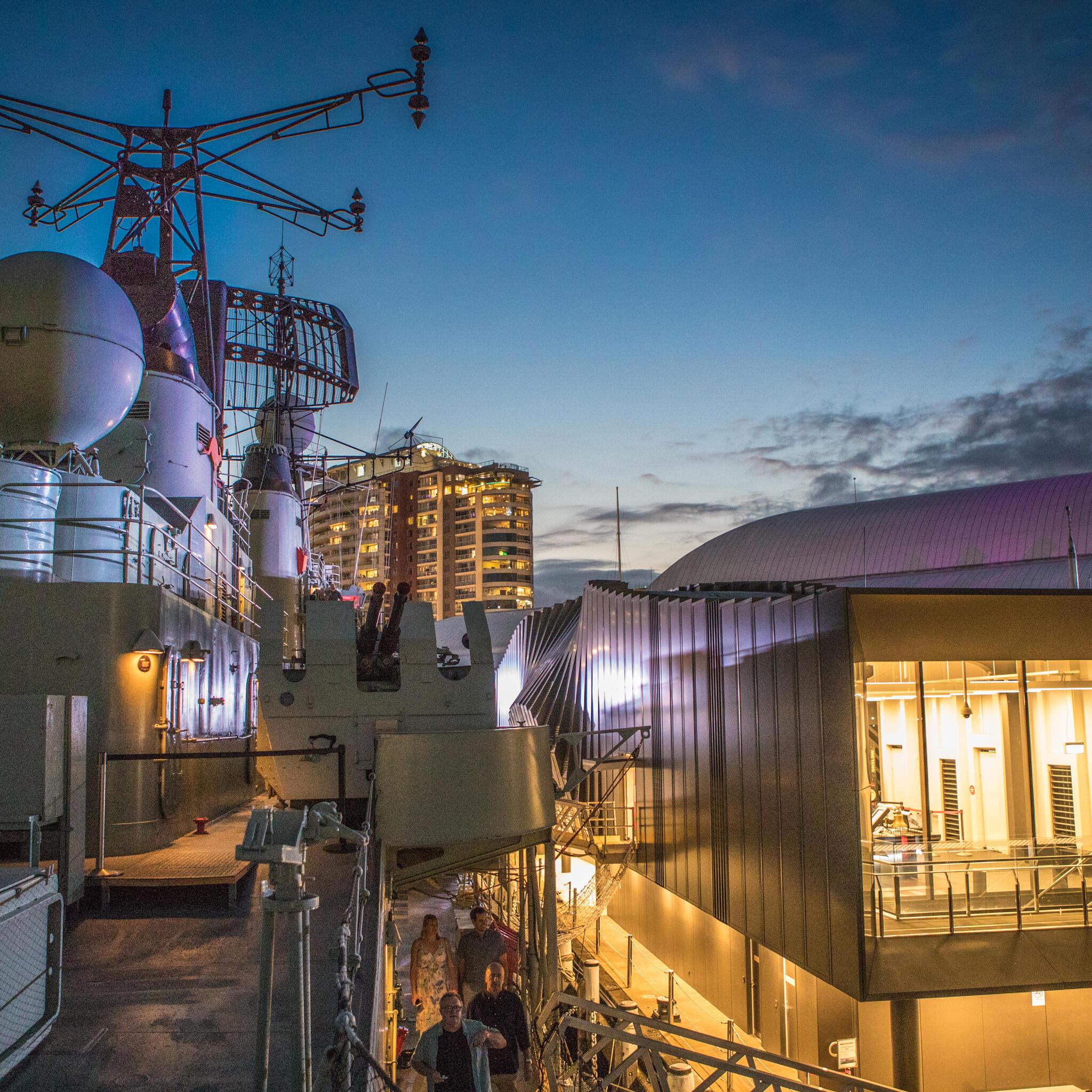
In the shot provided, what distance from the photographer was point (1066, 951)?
1282 centimetres

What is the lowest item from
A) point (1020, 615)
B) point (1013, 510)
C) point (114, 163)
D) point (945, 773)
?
point (945, 773)

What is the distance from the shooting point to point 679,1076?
12539 mm

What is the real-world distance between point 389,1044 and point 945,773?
9925 mm

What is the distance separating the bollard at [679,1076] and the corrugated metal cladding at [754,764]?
6.96ft

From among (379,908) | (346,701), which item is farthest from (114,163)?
(379,908)

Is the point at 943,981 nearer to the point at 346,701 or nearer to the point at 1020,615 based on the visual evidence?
the point at 1020,615

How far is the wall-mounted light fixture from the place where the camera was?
10.3 meters

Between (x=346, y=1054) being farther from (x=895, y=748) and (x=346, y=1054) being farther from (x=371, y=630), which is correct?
(x=895, y=748)

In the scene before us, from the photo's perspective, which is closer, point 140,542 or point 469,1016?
point 469,1016

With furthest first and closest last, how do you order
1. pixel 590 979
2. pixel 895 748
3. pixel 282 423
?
pixel 282 423 < pixel 590 979 < pixel 895 748

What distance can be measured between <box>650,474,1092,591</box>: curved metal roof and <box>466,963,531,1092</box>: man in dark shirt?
103ft

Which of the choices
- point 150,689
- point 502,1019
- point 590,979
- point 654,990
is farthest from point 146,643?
point 654,990

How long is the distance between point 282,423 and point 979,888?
24.0 metres

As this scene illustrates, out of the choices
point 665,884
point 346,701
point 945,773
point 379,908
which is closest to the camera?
A: point 379,908
